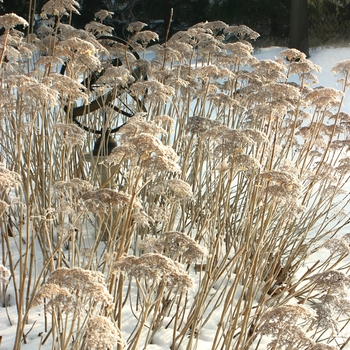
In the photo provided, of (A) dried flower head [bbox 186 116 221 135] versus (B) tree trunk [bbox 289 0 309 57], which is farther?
(B) tree trunk [bbox 289 0 309 57]

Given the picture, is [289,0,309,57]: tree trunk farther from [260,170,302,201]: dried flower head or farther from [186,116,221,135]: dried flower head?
[260,170,302,201]: dried flower head

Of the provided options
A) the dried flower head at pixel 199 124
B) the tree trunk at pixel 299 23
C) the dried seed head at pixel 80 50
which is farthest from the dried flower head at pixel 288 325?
the tree trunk at pixel 299 23

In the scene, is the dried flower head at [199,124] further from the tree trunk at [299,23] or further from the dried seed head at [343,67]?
the tree trunk at [299,23]

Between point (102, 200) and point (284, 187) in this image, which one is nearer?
point (102, 200)

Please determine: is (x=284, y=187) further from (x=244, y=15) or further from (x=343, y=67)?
(x=244, y=15)

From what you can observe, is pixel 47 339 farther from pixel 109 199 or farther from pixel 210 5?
pixel 210 5

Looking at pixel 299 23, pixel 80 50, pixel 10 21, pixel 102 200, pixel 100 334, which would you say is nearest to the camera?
pixel 100 334

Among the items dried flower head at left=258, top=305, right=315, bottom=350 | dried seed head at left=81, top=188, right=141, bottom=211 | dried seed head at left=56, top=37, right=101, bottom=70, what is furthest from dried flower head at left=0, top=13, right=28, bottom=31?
dried flower head at left=258, top=305, right=315, bottom=350

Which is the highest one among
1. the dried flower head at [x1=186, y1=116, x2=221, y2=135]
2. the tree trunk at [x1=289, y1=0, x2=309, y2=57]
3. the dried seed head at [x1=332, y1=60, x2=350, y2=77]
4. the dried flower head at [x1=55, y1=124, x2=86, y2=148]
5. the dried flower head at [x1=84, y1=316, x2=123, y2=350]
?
the tree trunk at [x1=289, y1=0, x2=309, y2=57]

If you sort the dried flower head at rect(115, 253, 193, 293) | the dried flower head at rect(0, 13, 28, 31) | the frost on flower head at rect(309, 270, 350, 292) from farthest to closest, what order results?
the dried flower head at rect(0, 13, 28, 31), the frost on flower head at rect(309, 270, 350, 292), the dried flower head at rect(115, 253, 193, 293)

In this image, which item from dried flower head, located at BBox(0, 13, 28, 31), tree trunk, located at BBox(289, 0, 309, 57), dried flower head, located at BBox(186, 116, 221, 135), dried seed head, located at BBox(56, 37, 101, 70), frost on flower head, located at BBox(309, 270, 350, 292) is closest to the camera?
frost on flower head, located at BBox(309, 270, 350, 292)

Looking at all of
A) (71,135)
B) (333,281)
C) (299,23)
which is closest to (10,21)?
(71,135)

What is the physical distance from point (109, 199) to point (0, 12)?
1035cm

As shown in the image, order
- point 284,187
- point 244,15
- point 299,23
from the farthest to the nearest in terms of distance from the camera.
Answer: point 244,15, point 299,23, point 284,187
